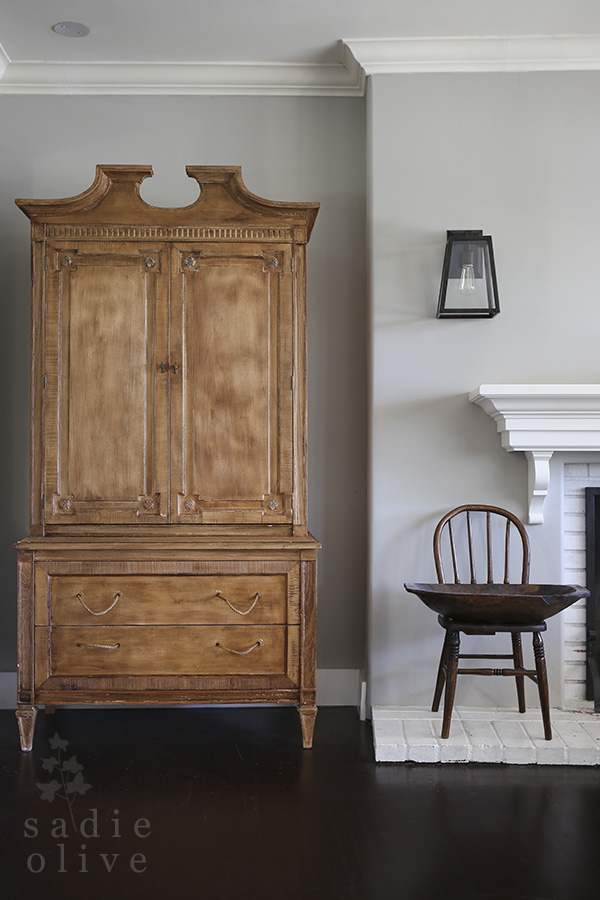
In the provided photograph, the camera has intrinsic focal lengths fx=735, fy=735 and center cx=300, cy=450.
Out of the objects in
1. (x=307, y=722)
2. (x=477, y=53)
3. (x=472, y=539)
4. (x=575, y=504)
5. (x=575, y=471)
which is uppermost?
(x=477, y=53)

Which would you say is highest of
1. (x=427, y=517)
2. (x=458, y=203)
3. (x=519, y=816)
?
(x=458, y=203)

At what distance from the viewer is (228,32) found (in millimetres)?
3119

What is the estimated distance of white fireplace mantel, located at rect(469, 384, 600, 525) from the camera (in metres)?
2.84

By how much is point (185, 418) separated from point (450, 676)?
140cm

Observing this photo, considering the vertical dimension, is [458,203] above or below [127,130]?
below

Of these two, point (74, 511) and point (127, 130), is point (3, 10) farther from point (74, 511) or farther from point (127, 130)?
point (74, 511)

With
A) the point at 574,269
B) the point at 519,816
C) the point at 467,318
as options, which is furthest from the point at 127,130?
the point at 519,816

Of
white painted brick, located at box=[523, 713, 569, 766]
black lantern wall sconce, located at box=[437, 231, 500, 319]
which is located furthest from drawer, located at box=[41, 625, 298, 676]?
black lantern wall sconce, located at box=[437, 231, 500, 319]

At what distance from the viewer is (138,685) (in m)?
2.79

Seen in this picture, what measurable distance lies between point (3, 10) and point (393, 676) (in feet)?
10.4

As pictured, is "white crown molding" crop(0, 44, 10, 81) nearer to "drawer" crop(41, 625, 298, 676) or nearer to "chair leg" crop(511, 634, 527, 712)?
"drawer" crop(41, 625, 298, 676)

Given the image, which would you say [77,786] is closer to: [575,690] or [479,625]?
[479,625]

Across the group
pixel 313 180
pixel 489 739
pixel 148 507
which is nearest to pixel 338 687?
pixel 489 739

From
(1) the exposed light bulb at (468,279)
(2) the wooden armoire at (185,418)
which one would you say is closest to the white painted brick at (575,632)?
(2) the wooden armoire at (185,418)
